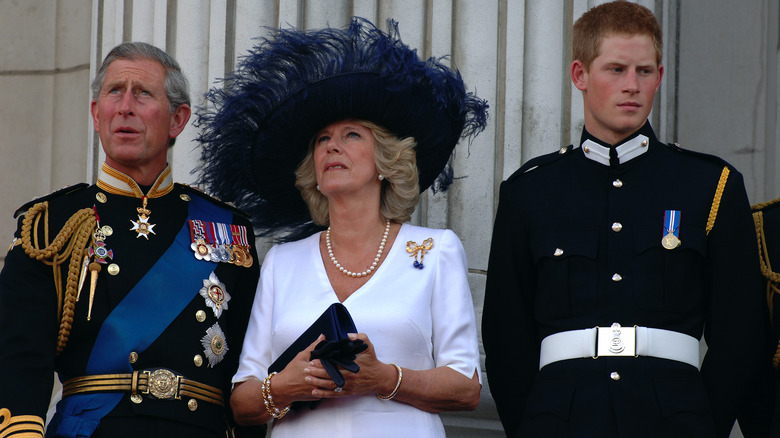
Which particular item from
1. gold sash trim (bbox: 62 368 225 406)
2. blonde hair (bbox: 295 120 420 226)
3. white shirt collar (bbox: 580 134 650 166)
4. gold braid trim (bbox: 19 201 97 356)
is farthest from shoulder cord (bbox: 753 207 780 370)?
gold braid trim (bbox: 19 201 97 356)

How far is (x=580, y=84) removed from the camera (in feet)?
14.3

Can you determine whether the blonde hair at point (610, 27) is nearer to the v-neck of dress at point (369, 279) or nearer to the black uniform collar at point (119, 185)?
the v-neck of dress at point (369, 279)

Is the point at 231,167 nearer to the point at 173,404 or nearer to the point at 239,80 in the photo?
the point at 239,80

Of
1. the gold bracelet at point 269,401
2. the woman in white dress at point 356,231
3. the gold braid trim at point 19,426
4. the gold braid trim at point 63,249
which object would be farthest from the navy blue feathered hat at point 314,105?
the gold braid trim at point 19,426

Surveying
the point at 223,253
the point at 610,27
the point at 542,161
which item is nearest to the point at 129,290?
the point at 223,253

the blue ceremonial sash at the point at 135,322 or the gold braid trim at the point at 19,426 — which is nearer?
the gold braid trim at the point at 19,426

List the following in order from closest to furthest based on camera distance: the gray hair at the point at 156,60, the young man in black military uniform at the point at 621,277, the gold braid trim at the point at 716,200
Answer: the young man in black military uniform at the point at 621,277, the gold braid trim at the point at 716,200, the gray hair at the point at 156,60

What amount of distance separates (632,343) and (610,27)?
99 cm

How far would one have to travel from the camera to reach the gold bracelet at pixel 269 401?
4.27 m

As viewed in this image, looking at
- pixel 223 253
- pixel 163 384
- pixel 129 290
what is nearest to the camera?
pixel 163 384

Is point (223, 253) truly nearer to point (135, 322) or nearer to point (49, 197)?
point (135, 322)

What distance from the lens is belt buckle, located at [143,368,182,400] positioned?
4.23 m

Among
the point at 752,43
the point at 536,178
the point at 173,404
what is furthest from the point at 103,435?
the point at 752,43

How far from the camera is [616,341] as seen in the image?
402cm
